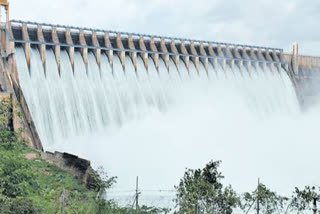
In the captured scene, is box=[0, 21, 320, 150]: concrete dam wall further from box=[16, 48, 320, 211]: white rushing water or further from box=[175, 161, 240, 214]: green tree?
→ box=[175, 161, 240, 214]: green tree

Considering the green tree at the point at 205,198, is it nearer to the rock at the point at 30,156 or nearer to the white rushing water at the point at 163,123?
the white rushing water at the point at 163,123

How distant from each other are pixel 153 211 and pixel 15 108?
1463 centimetres

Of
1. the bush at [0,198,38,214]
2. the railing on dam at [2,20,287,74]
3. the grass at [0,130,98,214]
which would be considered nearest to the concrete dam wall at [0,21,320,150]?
the railing on dam at [2,20,287,74]

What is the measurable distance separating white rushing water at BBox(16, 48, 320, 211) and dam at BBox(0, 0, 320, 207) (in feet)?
0.26

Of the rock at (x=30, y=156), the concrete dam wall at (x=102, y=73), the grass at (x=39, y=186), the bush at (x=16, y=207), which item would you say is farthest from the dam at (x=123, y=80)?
the bush at (x=16, y=207)

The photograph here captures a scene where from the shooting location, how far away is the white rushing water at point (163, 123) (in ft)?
128

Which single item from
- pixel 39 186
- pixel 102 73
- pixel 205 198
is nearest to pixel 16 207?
pixel 39 186

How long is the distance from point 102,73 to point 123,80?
1.66 metres

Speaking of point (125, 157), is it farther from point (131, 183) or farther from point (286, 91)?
point (286, 91)

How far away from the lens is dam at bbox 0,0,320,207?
139ft

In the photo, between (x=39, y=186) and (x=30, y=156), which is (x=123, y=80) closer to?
(x=30, y=156)

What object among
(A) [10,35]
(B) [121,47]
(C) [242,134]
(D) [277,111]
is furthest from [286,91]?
(A) [10,35]

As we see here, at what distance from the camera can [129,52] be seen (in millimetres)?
49375

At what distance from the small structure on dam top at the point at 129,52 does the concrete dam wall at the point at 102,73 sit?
6cm
